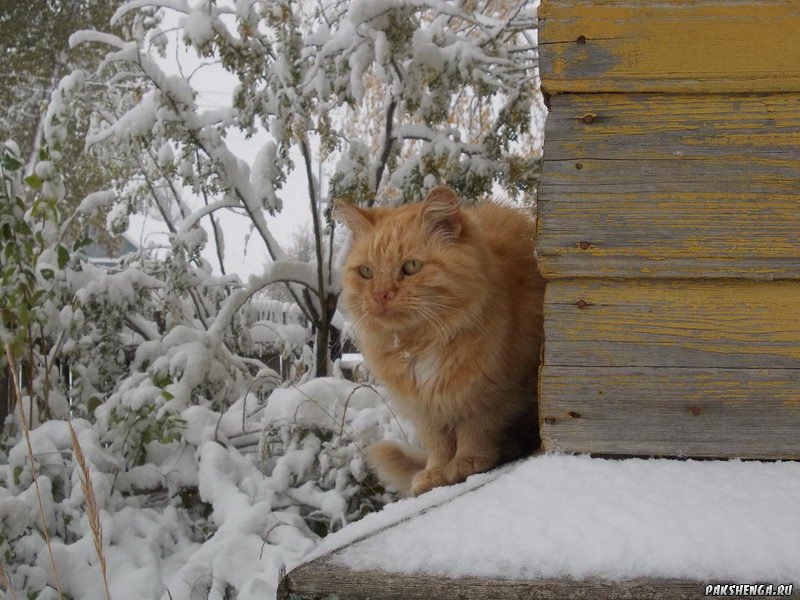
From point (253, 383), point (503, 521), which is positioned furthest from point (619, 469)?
point (253, 383)

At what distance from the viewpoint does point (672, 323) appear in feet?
4.94

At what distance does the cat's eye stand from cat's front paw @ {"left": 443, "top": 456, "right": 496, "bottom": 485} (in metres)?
0.47

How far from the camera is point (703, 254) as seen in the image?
4.87ft

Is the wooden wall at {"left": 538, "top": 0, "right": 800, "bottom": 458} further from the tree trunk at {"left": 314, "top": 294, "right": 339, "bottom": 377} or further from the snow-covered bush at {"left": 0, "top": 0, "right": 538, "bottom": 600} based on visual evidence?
the tree trunk at {"left": 314, "top": 294, "right": 339, "bottom": 377}

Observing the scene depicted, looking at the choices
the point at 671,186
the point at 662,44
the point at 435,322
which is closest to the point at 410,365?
the point at 435,322

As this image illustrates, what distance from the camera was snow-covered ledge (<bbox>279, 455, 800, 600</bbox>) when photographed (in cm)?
114

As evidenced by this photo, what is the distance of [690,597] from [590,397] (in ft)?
1.57

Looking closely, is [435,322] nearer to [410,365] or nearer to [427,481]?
[410,365]

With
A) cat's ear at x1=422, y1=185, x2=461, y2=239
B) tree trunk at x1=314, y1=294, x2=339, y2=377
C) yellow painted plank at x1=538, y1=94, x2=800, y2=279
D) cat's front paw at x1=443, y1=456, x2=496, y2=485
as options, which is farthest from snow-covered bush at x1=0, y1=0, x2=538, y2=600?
yellow painted plank at x1=538, y1=94, x2=800, y2=279

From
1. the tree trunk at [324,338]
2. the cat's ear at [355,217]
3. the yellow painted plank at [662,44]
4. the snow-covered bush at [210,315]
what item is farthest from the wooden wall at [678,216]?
the tree trunk at [324,338]

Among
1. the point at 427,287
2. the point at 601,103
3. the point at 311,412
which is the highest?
the point at 601,103

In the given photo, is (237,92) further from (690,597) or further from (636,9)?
(690,597)

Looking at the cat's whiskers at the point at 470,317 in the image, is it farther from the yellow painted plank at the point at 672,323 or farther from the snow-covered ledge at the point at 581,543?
the snow-covered ledge at the point at 581,543

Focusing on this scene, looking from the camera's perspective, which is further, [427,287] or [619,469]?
[427,287]
